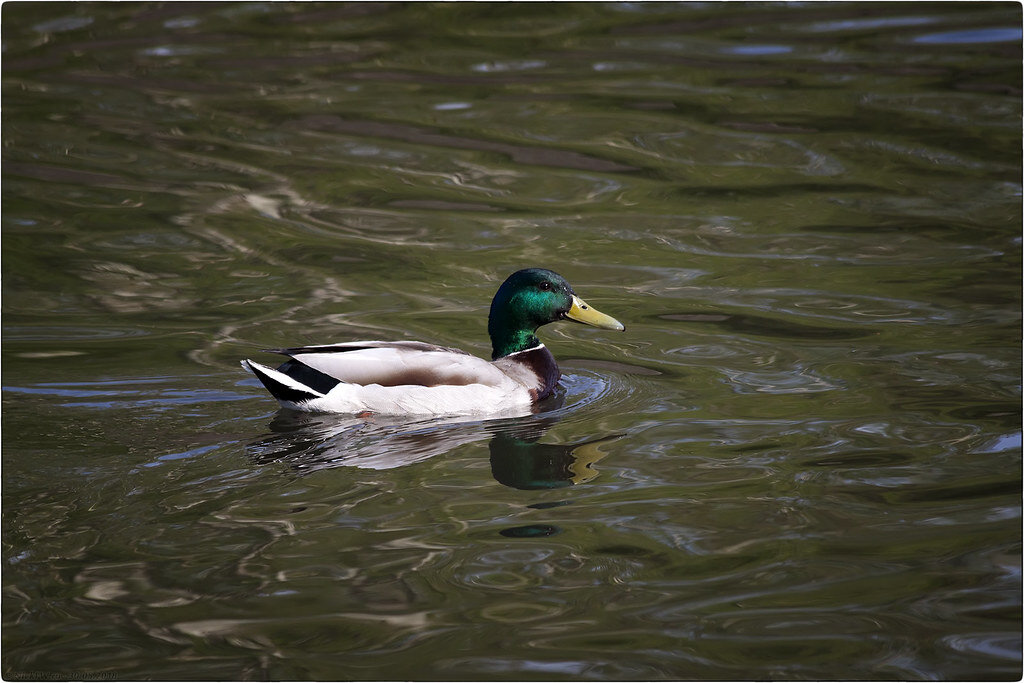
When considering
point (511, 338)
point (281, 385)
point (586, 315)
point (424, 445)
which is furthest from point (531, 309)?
point (281, 385)

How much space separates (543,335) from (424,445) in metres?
2.35

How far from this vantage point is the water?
4.87m

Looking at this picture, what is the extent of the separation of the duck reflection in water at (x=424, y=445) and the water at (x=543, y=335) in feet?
0.10

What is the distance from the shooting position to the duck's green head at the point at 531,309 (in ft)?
25.4

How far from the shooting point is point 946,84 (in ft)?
43.0

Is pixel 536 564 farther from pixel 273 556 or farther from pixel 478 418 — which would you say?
pixel 478 418

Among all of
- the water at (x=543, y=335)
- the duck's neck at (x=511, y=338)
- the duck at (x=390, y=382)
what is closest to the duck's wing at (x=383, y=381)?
the duck at (x=390, y=382)

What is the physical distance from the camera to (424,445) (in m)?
6.74

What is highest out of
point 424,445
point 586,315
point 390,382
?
point 586,315

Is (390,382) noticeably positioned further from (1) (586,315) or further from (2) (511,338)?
(1) (586,315)

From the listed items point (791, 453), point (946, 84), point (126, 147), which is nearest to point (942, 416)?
point (791, 453)

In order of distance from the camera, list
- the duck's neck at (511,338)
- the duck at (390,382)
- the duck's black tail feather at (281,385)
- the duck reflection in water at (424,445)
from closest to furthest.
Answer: the duck reflection in water at (424,445)
the duck's black tail feather at (281,385)
the duck at (390,382)
the duck's neck at (511,338)

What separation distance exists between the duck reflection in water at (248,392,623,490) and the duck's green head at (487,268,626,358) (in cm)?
68

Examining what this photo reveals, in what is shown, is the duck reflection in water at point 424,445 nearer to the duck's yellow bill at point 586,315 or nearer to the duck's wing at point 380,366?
the duck's wing at point 380,366
